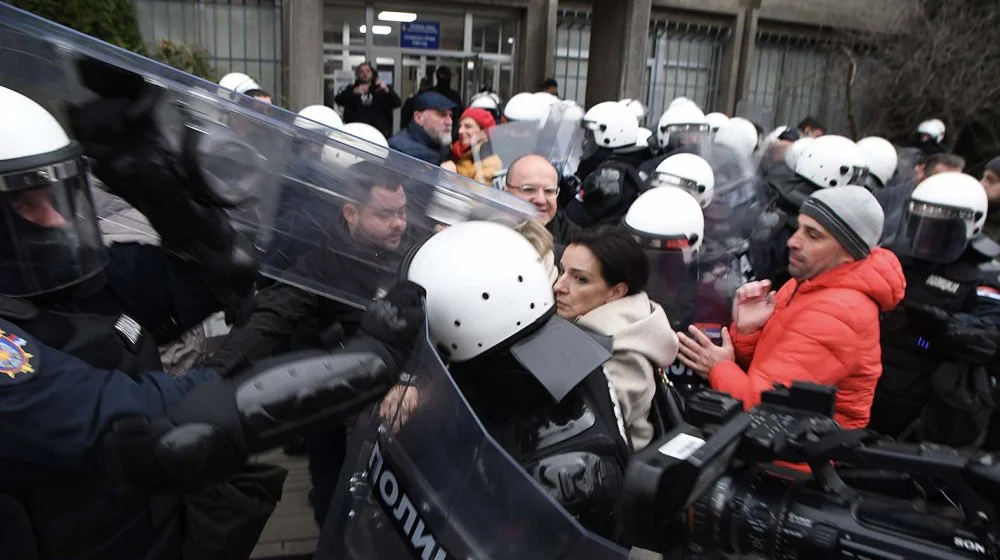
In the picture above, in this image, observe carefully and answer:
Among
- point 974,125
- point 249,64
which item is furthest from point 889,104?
point 249,64

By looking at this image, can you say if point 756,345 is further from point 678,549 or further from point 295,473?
point 295,473

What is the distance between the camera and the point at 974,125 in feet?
39.1

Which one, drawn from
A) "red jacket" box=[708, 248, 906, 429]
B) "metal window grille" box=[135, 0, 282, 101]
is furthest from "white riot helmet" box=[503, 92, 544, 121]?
"metal window grille" box=[135, 0, 282, 101]

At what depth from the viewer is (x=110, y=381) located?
1269 mm

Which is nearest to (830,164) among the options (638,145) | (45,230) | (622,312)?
(638,145)

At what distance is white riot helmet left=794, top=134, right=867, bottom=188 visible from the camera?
4102mm

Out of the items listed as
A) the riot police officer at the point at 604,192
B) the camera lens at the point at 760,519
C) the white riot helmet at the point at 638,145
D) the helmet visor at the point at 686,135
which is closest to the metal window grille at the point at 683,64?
the helmet visor at the point at 686,135

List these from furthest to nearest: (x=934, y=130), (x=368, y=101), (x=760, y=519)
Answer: (x=934, y=130) < (x=368, y=101) < (x=760, y=519)

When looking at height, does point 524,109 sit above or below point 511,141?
above

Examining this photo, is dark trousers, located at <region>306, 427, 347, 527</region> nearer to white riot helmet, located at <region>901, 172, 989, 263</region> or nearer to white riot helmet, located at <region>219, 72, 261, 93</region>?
white riot helmet, located at <region>901, 172, 989, 263</region>

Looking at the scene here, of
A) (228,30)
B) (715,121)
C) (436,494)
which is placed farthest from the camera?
(228,30)

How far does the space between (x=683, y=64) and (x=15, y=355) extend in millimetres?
12504

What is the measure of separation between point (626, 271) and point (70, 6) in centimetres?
516

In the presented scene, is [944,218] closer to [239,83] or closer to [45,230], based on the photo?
[45,230]
